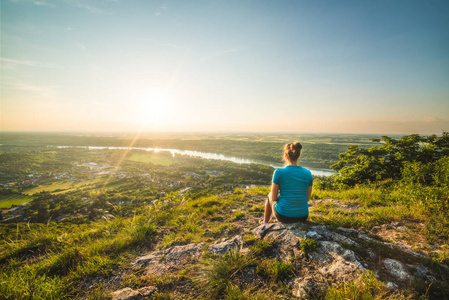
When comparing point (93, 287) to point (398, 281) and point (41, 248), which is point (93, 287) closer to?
point (41, 248)

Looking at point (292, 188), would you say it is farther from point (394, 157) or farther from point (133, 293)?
point (394, 157)

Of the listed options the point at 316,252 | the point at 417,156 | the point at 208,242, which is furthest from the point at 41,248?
the point at 417,156

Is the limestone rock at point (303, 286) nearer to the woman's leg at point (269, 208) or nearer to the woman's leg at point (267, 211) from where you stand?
the woman's leg at point (269, 208)

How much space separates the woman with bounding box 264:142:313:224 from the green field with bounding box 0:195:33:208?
53.4 metres

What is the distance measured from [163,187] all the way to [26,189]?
3898 centimetres

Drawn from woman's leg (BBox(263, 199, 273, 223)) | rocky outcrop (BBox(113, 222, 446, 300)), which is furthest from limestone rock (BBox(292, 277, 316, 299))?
woman's leg (BBox(263, 199, 273, 223))

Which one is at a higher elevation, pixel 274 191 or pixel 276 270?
pixel 274 191

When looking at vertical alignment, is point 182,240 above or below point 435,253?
below

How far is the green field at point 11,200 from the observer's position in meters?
32.3

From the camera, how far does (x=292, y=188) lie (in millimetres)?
3445

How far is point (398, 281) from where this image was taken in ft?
7.01

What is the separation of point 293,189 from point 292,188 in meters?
0.03

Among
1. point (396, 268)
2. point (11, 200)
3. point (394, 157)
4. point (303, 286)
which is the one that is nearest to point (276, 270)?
point (303, 286)

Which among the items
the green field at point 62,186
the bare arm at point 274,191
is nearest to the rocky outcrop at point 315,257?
the bare arm at point 274,191
